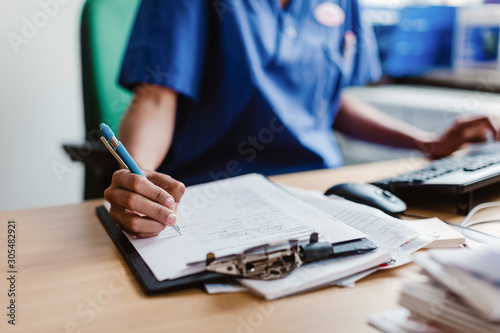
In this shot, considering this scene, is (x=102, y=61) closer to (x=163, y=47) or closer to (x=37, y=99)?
(x=163, y=47)

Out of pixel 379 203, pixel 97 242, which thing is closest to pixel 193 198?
pixel 97 242

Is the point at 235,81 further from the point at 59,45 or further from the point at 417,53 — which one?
the point at 417,53

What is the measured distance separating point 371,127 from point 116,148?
909 mm

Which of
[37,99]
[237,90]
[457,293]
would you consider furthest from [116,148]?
[37,99]

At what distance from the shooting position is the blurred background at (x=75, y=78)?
1.61 meters

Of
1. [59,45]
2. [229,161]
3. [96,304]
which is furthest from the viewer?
[59,45]

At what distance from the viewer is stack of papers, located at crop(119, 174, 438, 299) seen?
0.52 m

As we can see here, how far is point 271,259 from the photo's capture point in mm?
516

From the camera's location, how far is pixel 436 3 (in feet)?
6.93

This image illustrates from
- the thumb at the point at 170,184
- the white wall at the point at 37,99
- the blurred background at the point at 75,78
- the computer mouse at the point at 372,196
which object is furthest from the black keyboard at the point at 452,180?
the white wall at the point at 37,99

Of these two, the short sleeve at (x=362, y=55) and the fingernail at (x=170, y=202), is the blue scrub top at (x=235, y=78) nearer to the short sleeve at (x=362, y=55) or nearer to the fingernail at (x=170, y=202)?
the short sleeve at (x=362, y=55)

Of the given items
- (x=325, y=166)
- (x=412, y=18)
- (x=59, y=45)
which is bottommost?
(x=325, y=166)

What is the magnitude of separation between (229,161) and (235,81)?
0.57ft

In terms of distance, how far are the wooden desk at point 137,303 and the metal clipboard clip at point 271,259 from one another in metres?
0.03
